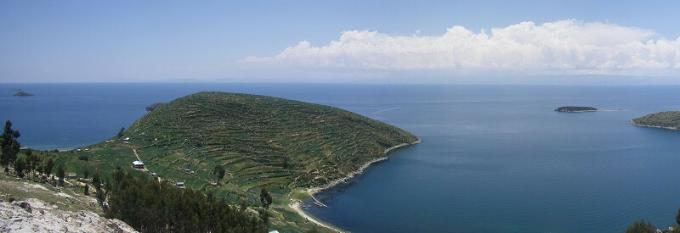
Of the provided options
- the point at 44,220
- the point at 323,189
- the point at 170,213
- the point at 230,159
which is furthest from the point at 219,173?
the point at 44,220

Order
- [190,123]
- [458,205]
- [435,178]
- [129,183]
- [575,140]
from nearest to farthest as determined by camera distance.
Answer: [129,183], [458,205], [435,178], [190,123], [575,140]

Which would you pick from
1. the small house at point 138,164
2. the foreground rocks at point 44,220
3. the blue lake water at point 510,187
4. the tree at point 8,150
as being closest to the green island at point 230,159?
the small house at point 138,164

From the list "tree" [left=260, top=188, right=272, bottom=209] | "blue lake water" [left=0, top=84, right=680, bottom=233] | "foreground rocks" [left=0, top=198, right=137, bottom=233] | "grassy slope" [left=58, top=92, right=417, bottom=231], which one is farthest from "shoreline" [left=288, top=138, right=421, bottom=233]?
"foreground rocks" [left=0, top=198, right=137, bottom=233]

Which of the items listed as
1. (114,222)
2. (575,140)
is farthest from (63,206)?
(575,140)

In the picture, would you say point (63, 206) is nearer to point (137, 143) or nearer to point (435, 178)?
point (137, 143)

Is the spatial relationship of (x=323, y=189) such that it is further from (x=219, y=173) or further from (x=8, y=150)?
(x=8, y=150)

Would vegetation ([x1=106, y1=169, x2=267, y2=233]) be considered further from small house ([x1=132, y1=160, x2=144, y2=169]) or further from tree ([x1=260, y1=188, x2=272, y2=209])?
small house ([x1=132, y1=160, x2=144, y2=169])
